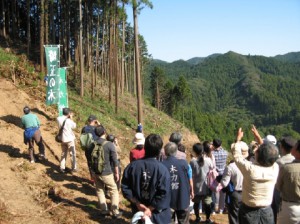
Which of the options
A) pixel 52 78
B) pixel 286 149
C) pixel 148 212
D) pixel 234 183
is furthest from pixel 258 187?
pixel 52 78

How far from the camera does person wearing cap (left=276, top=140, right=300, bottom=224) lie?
166 inches

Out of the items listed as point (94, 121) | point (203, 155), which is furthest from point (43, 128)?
point (203, 155)

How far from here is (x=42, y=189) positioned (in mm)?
8141

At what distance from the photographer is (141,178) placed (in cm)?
403

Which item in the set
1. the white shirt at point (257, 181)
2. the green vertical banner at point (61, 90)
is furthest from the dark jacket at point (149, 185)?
the green vertical banner at point (61, 90)

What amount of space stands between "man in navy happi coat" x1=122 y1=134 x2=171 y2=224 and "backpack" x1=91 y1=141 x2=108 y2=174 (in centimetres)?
244

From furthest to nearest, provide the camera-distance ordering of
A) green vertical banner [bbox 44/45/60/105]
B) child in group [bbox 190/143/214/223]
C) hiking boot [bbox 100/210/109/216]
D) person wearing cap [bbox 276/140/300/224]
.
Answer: green vertical banner [bbox 44/45/60/105], hiking boot [bbox 100/210/109/216], child in group [bbox 190/143/214/223], person wearing cap [bbox 276/140/300/224]

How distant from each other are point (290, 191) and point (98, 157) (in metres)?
3.62

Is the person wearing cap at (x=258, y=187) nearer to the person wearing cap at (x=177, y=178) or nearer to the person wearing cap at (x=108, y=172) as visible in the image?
the person wearing cap at (x=177, y=178)

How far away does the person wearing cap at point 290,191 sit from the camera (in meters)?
4.23

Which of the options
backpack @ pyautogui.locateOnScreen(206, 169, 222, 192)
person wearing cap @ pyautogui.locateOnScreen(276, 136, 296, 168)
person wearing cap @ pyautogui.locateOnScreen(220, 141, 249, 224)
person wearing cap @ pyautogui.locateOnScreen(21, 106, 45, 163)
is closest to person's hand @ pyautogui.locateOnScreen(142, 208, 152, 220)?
person wearing cap @ pyautogui.locateOnScreen(220, 141, 249, 224)

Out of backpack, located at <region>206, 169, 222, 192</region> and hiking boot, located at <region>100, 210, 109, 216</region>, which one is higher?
backpack, located at <region>206, 169, 222, 192</region>

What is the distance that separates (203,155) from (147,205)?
308 centimetres

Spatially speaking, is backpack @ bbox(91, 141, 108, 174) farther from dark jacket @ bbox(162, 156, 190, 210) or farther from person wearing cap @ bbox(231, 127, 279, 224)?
person wearing cap @ bbox(231, 127, 279, 224)
